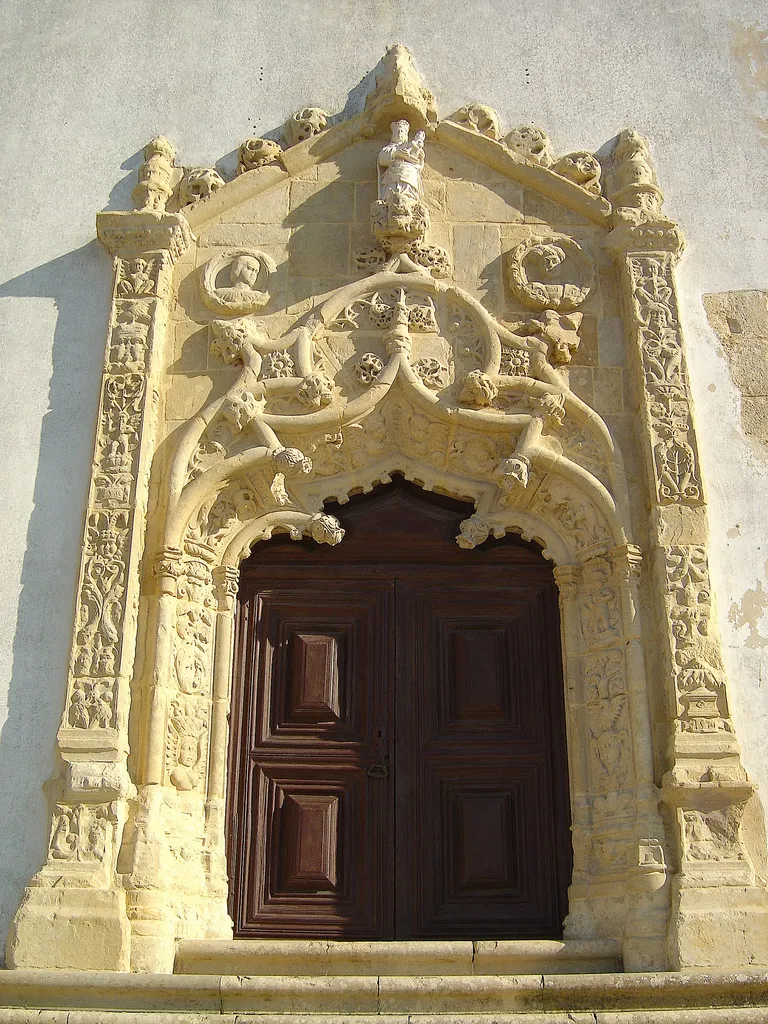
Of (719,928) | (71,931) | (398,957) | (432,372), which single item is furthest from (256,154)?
(719,928)

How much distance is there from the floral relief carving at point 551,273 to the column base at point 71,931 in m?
3.55

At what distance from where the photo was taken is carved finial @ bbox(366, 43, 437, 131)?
648 cm

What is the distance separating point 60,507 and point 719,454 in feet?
10.6

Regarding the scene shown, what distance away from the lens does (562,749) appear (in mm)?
5586

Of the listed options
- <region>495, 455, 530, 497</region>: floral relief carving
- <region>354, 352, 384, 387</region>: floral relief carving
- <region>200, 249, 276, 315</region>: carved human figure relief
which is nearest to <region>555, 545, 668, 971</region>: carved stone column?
<region>495, 455, 530, 497</region>: floral relief carving

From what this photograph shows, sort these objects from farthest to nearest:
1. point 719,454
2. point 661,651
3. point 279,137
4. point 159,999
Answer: point 279,137 → point 719,454 → point 661,651 → point 159,999

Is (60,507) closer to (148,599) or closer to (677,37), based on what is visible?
(148,599)

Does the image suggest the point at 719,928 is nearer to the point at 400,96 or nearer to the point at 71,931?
the point at 71,931

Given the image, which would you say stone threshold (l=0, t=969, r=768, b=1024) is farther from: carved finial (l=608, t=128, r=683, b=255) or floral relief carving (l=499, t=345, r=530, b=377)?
carved finial (l=608, t=128, r=683, b=255)

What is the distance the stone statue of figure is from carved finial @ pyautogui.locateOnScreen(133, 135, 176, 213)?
1166mm

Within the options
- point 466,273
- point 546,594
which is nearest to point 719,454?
point 546,594

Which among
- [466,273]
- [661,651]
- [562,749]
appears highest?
→ [466,273]

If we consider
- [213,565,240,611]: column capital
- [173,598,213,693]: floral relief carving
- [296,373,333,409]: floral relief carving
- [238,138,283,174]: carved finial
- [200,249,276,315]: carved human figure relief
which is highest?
[238,138,283,174]: carved finial

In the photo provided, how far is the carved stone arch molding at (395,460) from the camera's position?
196 inches
